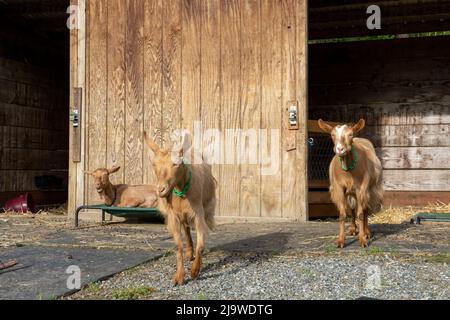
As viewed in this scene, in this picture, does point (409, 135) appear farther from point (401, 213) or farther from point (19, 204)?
point (19, 204)

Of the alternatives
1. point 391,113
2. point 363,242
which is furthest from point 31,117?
point 363,242

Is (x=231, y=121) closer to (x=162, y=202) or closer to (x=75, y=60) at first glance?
(x=75, y=60)

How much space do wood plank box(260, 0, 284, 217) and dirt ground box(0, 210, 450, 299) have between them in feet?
1.72

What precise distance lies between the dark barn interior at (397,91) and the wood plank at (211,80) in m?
3.72

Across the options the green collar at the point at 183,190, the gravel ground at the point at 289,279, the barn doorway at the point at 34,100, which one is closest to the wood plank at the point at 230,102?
the gravel ground at the point at 289,279

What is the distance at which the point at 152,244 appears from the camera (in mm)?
6500

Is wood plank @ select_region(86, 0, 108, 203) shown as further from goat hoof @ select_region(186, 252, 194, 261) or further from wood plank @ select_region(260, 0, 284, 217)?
goat hoof @ select_region(186, 252, 194, 261)

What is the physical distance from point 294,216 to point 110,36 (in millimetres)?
4736

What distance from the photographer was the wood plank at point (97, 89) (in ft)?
31.8

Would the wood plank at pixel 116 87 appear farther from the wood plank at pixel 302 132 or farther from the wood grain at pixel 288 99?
the wood plank at pixel 302 132

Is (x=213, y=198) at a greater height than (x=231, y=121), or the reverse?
(x=231, y=121)

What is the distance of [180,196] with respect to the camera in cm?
488

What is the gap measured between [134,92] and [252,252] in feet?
15.6
